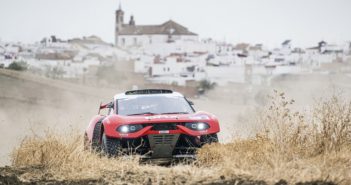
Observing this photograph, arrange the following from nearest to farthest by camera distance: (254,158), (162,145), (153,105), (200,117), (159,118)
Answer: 1. (254,158)
2. (162,145)
3. (159,118)
4. (200,117)
5. (153,105)

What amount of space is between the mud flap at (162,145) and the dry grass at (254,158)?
18.4 inches

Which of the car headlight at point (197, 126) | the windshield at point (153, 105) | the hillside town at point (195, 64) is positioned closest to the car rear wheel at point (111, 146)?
the windshield at point (153, 105)

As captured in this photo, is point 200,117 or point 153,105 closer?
point 200,117

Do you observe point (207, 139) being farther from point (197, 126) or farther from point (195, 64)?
point (195, 64)

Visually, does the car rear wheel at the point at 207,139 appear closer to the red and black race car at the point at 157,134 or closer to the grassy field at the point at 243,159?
the red and black race car at the point at 157,134

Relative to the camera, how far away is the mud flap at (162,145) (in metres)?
11.5

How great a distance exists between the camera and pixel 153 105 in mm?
13359

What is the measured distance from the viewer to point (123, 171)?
9531 mm

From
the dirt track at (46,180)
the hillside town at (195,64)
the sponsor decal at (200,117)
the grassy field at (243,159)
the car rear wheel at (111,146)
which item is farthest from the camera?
the hillside town at (195,64)

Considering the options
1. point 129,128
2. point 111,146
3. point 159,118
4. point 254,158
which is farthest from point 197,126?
point 254,158

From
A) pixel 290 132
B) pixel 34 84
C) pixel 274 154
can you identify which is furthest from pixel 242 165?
pixel 34 84

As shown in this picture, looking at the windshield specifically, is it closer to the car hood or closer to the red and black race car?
the red and black race car

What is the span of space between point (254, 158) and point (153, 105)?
4079 millimetres

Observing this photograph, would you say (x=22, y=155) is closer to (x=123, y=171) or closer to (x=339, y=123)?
(x=123, y=171)
